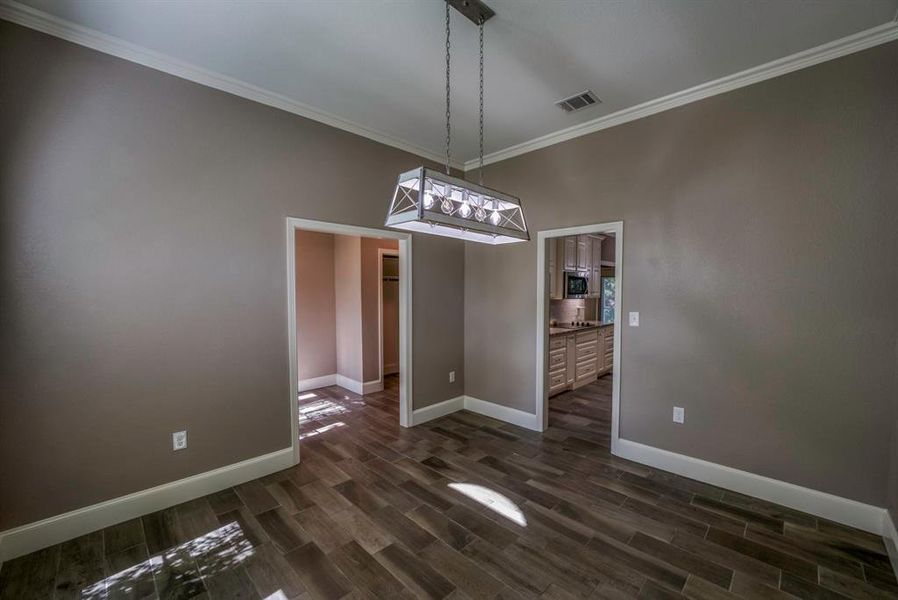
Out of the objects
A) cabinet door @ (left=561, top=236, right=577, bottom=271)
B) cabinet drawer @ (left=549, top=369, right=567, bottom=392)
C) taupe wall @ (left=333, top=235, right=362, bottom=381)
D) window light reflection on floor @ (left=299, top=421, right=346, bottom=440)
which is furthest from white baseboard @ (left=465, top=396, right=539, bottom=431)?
cabinet door @ (left=561, top=236, right=577, bottom=271)

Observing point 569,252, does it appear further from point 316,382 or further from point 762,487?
point 316,382

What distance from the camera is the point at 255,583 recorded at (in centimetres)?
196

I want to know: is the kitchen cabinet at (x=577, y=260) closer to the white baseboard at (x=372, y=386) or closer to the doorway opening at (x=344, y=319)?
the doorway opening at (x=344, y=319)

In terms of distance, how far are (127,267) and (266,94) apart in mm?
1697

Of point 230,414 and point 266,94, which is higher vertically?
point 266,94

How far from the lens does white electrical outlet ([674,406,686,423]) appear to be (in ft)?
10.1

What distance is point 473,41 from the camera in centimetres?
238

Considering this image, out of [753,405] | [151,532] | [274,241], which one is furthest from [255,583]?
[753,405]

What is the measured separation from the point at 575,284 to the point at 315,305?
4.27 meters

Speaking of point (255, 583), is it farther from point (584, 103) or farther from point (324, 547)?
point (584, 103)

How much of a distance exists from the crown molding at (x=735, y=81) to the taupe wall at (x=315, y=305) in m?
3.36

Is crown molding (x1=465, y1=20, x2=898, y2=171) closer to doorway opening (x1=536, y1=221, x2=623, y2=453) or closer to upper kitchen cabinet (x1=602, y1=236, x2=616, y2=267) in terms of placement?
doorway opening (x1=536, y1=221, x2=623, y2=453)

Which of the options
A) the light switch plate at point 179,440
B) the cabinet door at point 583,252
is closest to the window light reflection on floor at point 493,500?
the light switch plate at point 179,440

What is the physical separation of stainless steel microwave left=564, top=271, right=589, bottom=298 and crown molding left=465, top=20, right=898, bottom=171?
263 centimetres
